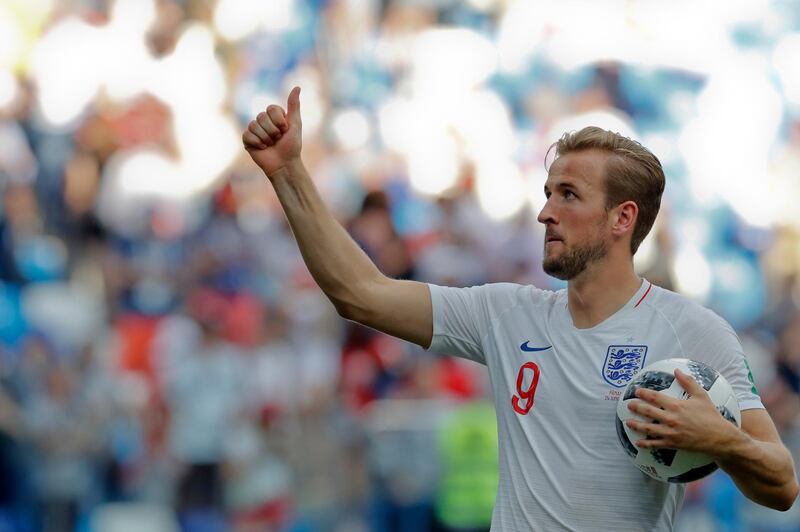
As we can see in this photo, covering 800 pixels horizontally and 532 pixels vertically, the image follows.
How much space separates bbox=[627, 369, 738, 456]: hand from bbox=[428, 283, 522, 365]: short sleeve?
899 mm

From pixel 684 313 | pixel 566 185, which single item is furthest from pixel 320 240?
pixel 684 313

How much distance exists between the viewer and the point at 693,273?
13727mm

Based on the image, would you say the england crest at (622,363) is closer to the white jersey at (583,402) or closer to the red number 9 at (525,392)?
the white jersey at (583,402)

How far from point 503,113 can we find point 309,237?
10362mm

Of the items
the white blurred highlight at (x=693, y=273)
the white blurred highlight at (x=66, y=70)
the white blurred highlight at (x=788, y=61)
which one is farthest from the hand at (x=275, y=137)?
the white blurred highlight at (x=788, y=61)

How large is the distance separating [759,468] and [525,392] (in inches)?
31.5

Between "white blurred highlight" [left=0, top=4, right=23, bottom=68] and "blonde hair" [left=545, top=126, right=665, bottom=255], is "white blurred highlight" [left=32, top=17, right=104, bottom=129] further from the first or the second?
"blonde hair" [left=545, top=126, right=665, bottom=255]

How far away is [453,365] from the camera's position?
10156 mm

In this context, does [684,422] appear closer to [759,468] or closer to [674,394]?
[674,394]

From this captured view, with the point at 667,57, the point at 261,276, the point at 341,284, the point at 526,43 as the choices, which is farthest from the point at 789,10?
the point at 341,284

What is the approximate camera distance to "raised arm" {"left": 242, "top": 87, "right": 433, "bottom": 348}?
4.25 metres

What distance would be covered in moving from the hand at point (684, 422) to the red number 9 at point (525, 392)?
0.58 metres

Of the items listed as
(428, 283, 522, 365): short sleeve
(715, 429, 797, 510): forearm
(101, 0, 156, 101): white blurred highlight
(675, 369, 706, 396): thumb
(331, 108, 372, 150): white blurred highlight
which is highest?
(101, 0, 156, 101): white blurred highlight

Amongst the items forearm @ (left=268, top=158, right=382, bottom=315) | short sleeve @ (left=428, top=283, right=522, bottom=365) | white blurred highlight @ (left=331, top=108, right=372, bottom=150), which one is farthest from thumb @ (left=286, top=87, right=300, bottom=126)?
white blurred highlight @ (left=331, top=108, right=372, bottom=150)
